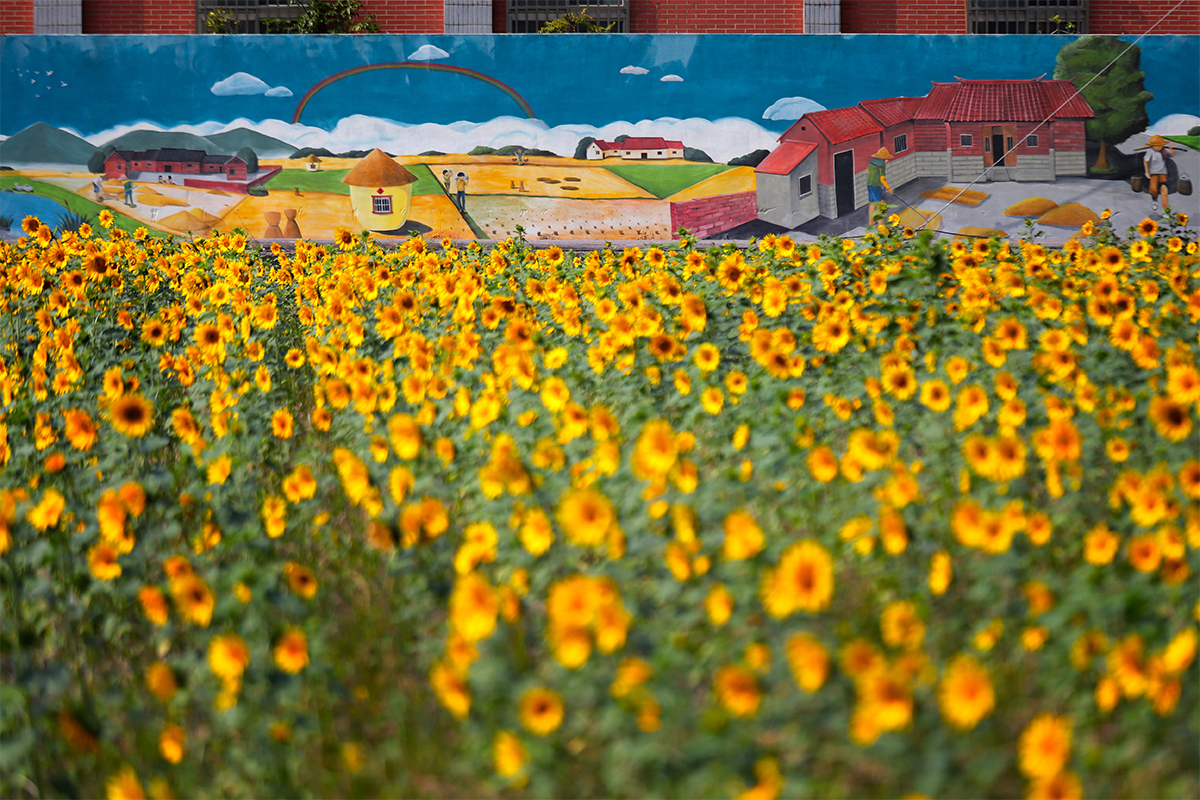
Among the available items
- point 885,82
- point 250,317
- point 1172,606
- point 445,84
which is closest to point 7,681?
point 250,317

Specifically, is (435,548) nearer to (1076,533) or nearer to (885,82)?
(1076,533)

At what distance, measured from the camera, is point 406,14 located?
12570 millimetres

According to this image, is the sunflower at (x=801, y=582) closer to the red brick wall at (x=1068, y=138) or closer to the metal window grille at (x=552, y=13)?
the metal window grille at (x=552, y=13)

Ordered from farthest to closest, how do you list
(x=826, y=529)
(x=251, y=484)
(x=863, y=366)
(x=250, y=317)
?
(x=250, y=317), (x=863, y=366), (x=251, y=484), (x=826, y=529)

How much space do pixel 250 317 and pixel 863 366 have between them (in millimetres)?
2386

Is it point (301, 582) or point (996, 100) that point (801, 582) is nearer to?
point (301, 582)

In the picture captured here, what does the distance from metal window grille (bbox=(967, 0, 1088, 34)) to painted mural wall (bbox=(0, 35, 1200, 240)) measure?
607 mm

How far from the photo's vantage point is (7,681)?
83.4 inches

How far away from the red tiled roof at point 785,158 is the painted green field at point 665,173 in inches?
19.9

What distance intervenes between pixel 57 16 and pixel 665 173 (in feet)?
27.4

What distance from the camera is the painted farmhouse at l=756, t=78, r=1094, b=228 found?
477 inches

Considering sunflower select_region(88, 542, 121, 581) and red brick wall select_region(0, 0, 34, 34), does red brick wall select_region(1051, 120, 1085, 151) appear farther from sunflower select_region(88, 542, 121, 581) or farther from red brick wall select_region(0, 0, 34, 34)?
red brick wall select_region(0, 0, 34, 34)

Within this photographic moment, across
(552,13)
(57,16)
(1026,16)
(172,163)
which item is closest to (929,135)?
(1026,16)

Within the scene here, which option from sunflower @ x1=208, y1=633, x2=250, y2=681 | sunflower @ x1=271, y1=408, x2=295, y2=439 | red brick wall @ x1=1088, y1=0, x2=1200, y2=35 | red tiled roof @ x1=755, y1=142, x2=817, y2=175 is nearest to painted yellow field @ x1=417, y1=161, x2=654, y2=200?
red tiled roof @ x1=755, y1=142, x2=817, y2=175
